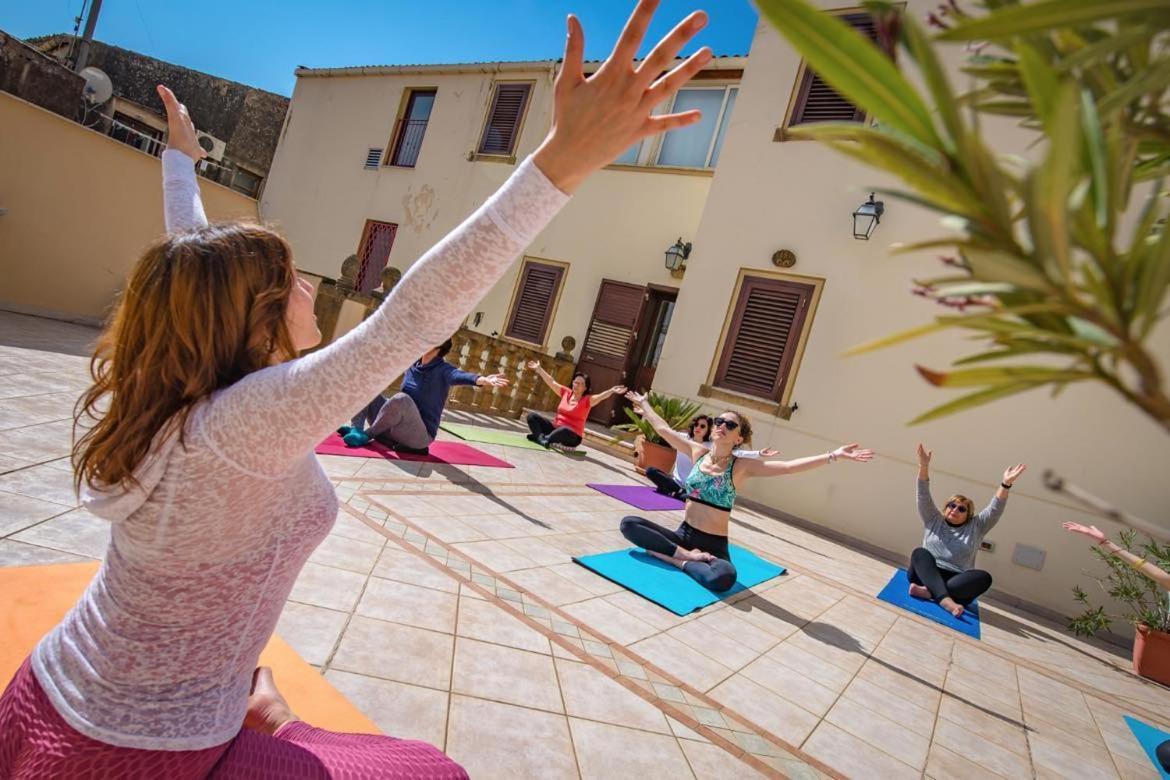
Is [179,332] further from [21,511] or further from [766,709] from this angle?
[766,709]

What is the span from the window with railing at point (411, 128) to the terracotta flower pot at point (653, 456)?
9.20 meters

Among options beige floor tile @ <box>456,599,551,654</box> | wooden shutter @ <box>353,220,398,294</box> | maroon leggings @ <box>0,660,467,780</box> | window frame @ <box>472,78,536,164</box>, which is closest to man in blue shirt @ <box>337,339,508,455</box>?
beige floor tile @ <box>456,599,551,654</box>

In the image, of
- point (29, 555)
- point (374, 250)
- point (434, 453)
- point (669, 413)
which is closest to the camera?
point (29, 555)

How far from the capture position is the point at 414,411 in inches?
233

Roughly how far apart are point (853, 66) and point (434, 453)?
20.4ft

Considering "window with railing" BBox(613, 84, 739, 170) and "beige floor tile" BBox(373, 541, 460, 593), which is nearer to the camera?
"beige floor tile" BBox(373, 541, 460, 593)

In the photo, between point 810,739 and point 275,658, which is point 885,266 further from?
point 275,658

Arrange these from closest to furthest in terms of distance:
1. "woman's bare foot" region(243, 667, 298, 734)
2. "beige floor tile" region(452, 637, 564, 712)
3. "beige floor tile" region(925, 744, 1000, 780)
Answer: "woman's bare foot" region(243, 667, 298, 734)
"beige floor tile" region(452, 637, 564, 712)
"beige floor tile" region(925, 744, 1000, 780)

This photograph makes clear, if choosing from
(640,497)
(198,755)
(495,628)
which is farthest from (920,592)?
(198,755)

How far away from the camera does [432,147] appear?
13.7m

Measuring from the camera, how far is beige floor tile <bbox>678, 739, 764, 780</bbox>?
222 cm

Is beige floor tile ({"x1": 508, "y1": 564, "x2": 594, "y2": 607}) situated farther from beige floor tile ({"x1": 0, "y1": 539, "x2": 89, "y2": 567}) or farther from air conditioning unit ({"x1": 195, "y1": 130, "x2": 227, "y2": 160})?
air conditioning unit ({"x1": 195, "y1": 130, "x2": 227, "y2": 160})

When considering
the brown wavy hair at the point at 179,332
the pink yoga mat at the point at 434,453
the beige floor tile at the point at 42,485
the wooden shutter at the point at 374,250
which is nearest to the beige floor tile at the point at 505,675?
the brown wavy hair at the point at 179,332

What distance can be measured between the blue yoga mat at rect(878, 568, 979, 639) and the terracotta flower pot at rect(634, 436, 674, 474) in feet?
11.0
